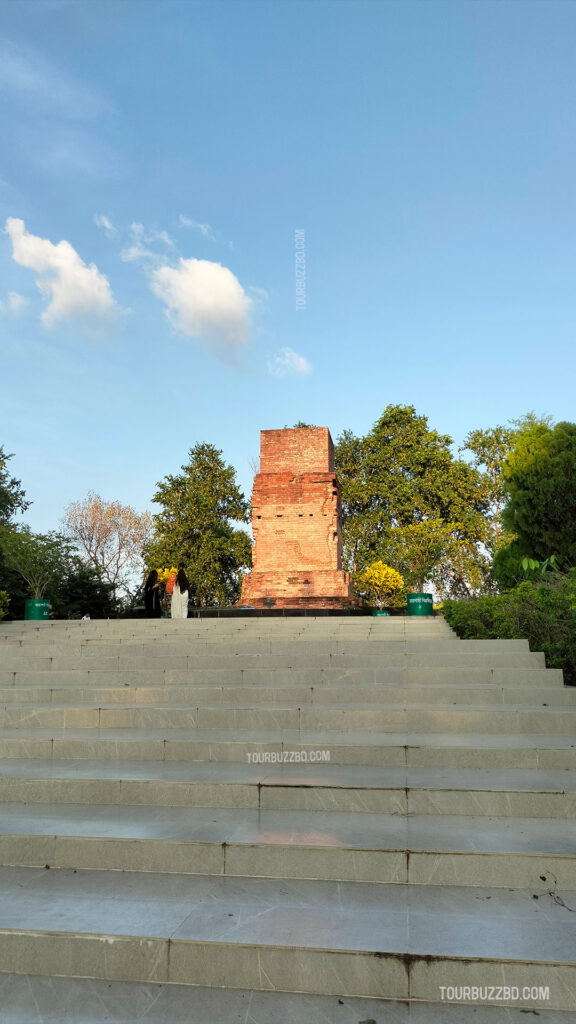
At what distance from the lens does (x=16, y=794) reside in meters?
A: 3.84

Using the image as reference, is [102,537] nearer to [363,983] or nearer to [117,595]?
[117,595]

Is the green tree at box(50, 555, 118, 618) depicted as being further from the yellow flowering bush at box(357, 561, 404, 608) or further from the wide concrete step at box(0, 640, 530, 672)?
the wide concrete step at box(0, 640, 530, 672)

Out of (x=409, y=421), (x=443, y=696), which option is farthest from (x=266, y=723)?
(x=409, y=421)

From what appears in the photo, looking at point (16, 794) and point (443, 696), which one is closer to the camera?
point (16, 794)

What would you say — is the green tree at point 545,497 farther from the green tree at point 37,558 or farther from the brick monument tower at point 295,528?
the green tree at point 37,558

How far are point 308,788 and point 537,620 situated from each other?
4731mm

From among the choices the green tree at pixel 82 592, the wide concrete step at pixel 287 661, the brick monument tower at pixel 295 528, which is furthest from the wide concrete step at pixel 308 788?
the green tree at pixel 82 592

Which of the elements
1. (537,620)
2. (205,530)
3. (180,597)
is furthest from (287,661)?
(205,530)

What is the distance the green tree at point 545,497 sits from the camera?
14750 millimetres

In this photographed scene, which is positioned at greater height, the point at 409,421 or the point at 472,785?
the point at 409,421

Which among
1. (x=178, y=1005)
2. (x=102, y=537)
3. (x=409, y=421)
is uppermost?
(x=409, y=421)

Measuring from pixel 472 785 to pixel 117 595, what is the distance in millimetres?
18703

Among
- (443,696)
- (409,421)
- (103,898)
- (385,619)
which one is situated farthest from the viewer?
(409,421)

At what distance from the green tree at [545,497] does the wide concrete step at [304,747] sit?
1103 cm
